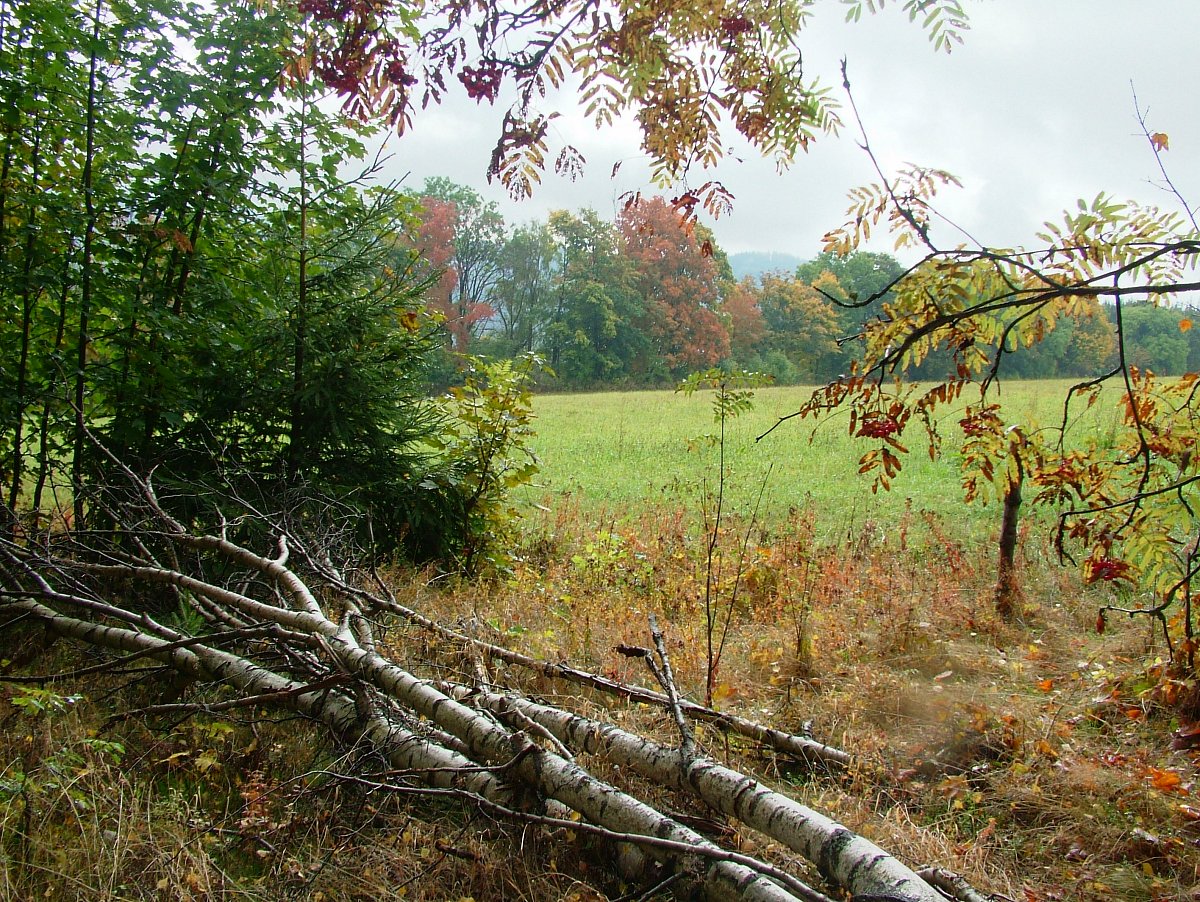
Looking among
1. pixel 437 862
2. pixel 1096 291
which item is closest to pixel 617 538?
pixel 437 862

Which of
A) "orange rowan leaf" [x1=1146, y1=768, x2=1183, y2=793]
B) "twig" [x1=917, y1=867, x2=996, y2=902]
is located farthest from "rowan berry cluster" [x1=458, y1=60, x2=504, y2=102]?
Result: "orange rowan leaf" [x1=1146, y1=768, x2=1183, y2=793]

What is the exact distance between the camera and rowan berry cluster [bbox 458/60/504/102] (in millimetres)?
2279

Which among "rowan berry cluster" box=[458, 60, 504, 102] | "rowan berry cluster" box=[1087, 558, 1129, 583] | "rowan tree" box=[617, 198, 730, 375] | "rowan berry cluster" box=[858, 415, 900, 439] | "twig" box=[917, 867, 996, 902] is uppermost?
"rowan tree" box=[617, 198, 730, 375]

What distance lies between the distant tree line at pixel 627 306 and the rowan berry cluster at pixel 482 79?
84.9 ft

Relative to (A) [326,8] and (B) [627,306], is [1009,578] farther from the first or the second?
(B) [627,306]

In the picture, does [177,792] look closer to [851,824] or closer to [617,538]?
[851,824]

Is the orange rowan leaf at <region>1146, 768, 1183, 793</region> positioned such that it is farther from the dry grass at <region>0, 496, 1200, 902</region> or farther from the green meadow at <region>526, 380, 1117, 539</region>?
the green meadow at <region>526, 380, 1117, 539</region>

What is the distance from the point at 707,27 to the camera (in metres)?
2.45

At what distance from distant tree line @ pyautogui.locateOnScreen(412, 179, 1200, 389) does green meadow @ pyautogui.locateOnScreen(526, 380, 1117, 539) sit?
434 inches

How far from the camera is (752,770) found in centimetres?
315

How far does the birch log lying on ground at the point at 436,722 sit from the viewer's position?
2029 mm

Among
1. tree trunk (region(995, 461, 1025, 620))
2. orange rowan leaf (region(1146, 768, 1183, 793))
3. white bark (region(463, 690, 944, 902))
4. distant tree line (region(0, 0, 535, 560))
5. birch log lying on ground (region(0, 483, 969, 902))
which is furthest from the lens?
tree trunk (region(995, 461, 1025, 620))

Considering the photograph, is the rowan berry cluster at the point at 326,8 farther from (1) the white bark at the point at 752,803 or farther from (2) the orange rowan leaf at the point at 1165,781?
(2) the orange rowan leaf at the point at 1165,781

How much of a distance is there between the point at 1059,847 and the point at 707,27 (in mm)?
3310
